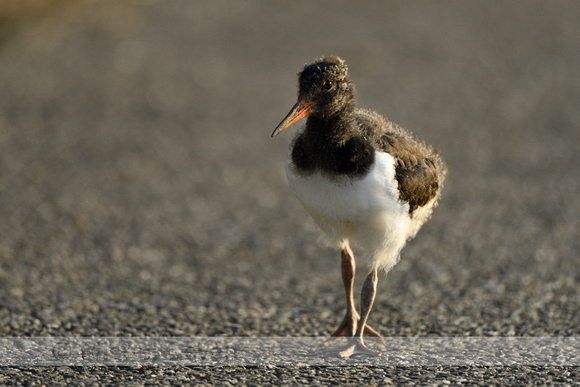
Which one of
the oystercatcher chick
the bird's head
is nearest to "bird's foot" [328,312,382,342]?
the oystercatcher chick

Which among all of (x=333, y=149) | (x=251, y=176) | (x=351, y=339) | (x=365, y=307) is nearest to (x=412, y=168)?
(x=333, y=149)

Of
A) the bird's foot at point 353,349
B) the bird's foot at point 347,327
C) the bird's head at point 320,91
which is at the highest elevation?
the bird's head at point 320,91

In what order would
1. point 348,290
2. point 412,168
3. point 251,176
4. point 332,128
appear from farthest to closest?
point 251,176 → point 348,290 → point 412,168 → point 332,128

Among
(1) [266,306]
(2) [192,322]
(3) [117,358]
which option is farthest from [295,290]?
(3) [117,358]

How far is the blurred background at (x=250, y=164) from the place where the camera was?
274 inches

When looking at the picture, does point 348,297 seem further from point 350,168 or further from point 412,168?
point 350,168

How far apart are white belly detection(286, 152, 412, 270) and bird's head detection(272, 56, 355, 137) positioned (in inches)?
16.2

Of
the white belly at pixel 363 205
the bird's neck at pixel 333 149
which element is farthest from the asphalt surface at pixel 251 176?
the bird's neck at pixel 333 149

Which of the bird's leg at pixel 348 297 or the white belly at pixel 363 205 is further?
the bird's leg at pixel 348 297

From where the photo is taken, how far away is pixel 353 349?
5559mm

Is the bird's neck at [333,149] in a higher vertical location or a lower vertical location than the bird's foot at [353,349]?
higher

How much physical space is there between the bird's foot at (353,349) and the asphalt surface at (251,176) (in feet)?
0.94

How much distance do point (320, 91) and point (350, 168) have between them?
564 millimetres

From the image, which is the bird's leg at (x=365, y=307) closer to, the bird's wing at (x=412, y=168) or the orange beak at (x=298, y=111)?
the bird's wing at (x=412, y=168)
